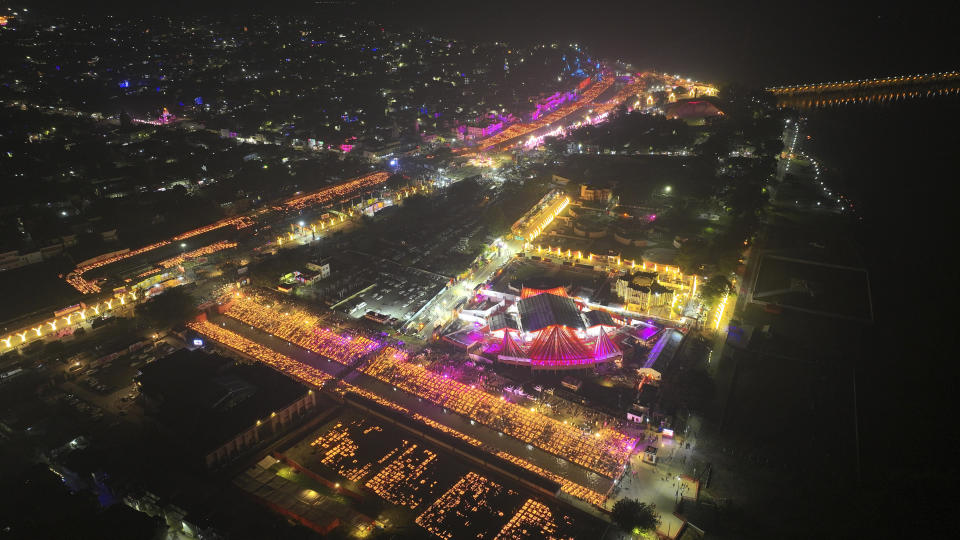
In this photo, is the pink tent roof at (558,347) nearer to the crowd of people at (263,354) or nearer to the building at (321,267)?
the crowd of people at (263,354)

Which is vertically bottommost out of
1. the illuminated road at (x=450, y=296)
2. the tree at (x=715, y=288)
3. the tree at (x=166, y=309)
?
the illuminated road at (x=450, y=296)

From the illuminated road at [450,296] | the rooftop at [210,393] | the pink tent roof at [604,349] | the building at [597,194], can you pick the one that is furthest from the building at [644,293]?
the rooftop at [210,393]

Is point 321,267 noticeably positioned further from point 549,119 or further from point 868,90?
point 868,90

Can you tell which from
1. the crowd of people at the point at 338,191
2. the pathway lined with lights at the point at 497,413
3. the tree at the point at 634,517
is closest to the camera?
the tree at the point at 634,517

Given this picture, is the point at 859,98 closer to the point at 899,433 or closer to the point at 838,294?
the point at 838,294

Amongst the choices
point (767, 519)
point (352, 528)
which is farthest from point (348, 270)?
point (767, 519)

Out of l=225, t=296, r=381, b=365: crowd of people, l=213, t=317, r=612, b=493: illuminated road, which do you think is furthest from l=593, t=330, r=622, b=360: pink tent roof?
l=225, t=296, r=381, b=365: crowd of people

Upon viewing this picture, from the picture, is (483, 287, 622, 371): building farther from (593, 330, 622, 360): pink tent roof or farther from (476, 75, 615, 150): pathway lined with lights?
(476, 75, 615, 150): pathway lined with lights
